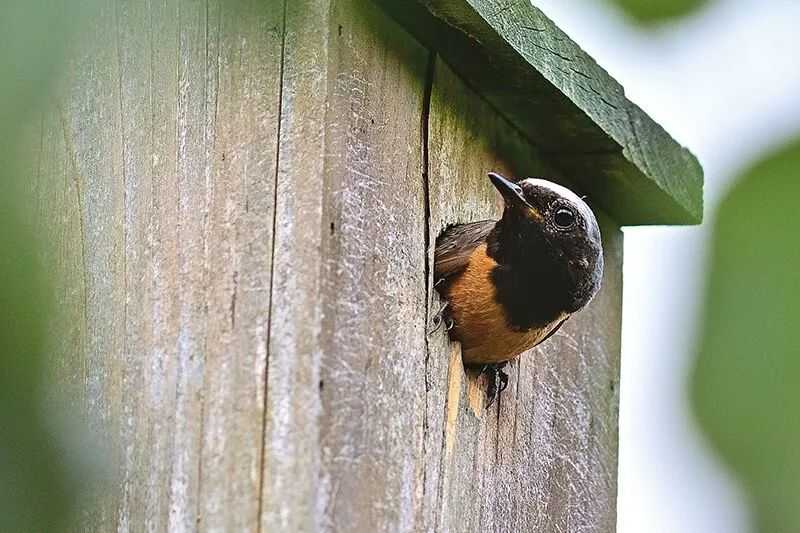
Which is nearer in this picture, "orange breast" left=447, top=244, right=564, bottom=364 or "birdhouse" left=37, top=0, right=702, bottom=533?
"birdhouse" left=37, top=0, right=702, bottom=533

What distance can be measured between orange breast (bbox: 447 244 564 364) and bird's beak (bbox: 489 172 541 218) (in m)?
0.11

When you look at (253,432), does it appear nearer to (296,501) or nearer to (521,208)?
(296,501)

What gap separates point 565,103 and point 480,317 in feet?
1.58

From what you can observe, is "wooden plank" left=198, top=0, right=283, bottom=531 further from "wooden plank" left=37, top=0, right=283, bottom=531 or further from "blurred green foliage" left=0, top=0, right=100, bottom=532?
"blurred green foliage" left=0, top=0, right=100, bottom=532

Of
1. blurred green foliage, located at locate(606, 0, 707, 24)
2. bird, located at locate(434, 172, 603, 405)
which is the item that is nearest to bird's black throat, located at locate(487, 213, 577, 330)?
bird, located at locate(434, 172, 603, 405)

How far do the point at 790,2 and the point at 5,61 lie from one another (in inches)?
77.4

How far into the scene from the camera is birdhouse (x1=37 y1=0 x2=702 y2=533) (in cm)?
200

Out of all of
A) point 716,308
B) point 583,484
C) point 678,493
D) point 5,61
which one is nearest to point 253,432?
point 5,61

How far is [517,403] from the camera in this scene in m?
2.71

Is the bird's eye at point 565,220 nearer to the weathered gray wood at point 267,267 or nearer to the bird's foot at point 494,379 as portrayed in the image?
the weathered gray wood at point 267,267

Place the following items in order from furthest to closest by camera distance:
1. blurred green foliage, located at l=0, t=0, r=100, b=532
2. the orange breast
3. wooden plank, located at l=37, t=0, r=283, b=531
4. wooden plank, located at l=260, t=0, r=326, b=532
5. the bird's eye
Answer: the bird's eye
the orange breast
wooden plank, located at l=37, t=0, r=283, b=531
wooden plank, located at l=260, t=0, r=326, b=532
blurred green foliage, located at l=0, t=0, r=100, b=532

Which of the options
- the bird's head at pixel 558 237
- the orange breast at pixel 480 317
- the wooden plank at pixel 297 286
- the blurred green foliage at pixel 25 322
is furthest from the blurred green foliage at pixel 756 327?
the blurred green foliage at pixel 25 322

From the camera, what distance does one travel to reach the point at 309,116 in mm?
2088

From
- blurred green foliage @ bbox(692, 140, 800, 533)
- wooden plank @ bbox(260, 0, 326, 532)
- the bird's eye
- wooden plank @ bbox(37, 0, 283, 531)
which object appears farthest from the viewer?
the bird's eye
